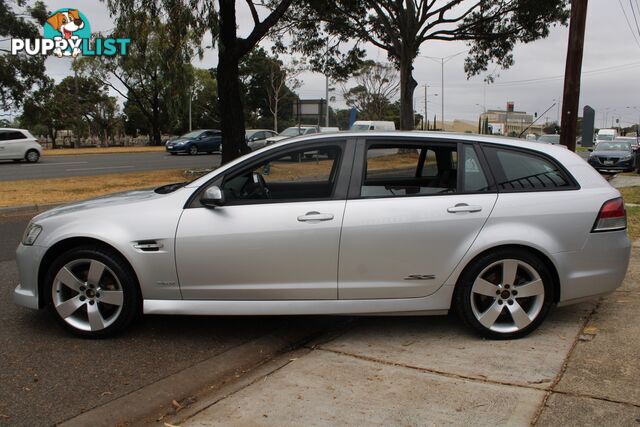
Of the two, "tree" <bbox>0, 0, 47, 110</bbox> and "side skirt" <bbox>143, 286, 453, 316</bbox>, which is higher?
"tree" <bbox>0, 0, 47, 110</bbox>

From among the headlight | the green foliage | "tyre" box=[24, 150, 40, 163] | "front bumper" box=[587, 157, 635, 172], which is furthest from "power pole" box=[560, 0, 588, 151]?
the green foliage

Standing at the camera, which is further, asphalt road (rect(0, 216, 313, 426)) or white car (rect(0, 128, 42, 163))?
white car (rect(0, 128, 42, 163))

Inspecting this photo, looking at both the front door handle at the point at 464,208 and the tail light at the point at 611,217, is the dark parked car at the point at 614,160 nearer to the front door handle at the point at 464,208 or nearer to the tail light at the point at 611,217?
the tail light at the point at 611,217

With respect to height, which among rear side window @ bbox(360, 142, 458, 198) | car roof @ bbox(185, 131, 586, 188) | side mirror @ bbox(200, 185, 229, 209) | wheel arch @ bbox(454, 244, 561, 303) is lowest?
wheel arch @ bbox(454, 244, 561, 303)

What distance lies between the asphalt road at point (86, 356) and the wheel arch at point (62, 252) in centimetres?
36

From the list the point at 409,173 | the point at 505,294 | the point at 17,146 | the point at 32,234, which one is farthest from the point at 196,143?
the point at 505,294

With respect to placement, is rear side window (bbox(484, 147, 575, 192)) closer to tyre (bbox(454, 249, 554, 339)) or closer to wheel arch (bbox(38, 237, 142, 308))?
tyre (bbox(454, 249, 554, 339))

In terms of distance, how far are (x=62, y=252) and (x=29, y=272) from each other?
0.28m

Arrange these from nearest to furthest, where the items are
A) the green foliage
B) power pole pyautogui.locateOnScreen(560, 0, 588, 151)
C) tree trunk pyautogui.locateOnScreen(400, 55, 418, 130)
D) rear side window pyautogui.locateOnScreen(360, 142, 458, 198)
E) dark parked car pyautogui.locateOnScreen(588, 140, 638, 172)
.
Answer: rear side window pyautogui.locateOnScreen(360, 142, 458, 198)
power pole pyautogui.locateOnScreen(560, 0, 588, 151)
dark parked car pyautogui.locateOnScreen(588, 140, 638, 172)
tree trunk pyautogui.locateOnScreen(400, 55, 418, 130)
the green foliage

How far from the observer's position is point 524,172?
13.9 ft

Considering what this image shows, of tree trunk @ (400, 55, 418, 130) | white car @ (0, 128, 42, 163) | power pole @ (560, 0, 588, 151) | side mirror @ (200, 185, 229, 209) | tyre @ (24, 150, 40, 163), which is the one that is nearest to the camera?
side mirror @ (200, 185, 229, 209)

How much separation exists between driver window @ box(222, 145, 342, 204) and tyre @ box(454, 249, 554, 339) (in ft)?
3.95

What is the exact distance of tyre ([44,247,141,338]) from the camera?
13.4 feet

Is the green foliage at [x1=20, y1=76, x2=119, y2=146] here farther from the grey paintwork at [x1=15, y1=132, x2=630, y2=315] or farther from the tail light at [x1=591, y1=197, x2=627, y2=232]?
the tail light at [x1=591, y1=197, x2=627, y2=232]
